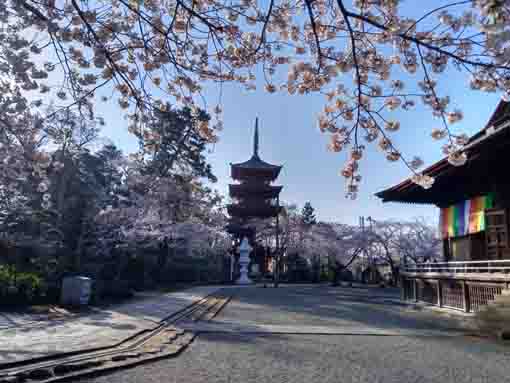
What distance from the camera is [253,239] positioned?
127 feet

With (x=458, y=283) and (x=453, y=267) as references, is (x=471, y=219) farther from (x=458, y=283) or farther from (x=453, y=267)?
(x=458, y=283)

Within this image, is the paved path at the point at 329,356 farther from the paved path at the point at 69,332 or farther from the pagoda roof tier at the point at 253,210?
the pagoda roof tier at the point at 253,210

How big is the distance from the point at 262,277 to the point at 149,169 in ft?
50.0

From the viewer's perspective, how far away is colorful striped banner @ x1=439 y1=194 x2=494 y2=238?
1302cm

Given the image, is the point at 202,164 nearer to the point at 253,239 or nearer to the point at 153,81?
the point at 253,239

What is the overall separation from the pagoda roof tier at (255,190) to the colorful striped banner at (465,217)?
2466 cm

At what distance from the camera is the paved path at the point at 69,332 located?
5.57m

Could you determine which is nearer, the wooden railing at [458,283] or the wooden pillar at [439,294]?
the wooden railing at [458,283]

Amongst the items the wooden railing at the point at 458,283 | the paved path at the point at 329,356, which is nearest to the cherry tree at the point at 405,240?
the wooden railing at the point at 458,283

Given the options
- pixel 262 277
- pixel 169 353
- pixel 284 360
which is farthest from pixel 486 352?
pixel 262 277

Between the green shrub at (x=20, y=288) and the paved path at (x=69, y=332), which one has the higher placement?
the green shrub at (x=20, y=288)

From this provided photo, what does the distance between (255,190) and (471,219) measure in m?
27.2

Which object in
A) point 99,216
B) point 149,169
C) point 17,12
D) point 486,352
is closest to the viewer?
point 17,12

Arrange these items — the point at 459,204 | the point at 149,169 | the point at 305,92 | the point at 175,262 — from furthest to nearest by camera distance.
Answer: the point at 175,262 < the point at 149,169 < the point at 459,204 < the point at 305,92
